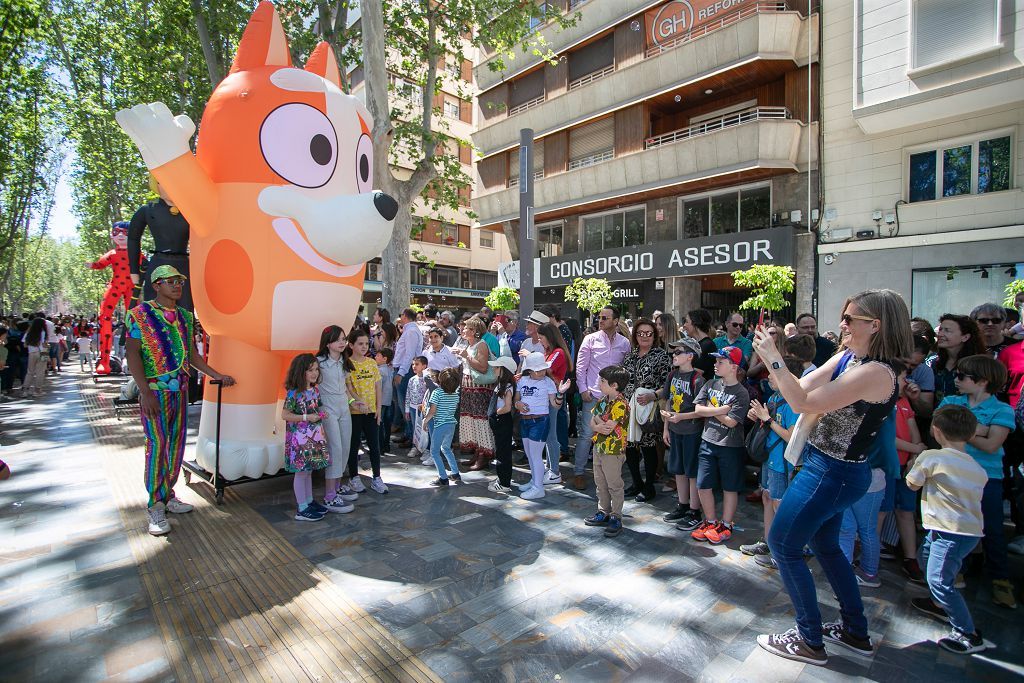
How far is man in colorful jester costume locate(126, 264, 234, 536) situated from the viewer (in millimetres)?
4438

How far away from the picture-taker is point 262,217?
4.97 m

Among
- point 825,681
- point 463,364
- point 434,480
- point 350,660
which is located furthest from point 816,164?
point 350,660

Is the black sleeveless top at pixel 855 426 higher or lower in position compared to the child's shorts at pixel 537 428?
higher

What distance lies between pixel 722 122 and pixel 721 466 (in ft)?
45.2

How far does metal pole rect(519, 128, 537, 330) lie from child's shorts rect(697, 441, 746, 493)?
3021 millimetres

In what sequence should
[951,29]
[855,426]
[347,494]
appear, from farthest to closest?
[951,29] → [347,494] → [855,426]

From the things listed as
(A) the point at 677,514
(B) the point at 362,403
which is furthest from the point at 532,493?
(B) the point at 362,403

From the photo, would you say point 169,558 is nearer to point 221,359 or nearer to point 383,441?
point 221,359

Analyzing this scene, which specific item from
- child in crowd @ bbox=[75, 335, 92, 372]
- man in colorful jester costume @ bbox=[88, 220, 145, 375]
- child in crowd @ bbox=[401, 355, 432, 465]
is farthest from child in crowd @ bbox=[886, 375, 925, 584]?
child in crowd @ bbox=[75, 335, 92, 372]

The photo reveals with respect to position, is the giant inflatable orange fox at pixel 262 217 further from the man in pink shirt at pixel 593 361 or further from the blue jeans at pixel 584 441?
the blue jeans at pixel 584 441

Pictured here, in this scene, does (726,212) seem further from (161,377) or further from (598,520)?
(161,377)

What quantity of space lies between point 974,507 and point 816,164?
531 inches

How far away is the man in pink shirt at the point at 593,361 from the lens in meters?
6.04

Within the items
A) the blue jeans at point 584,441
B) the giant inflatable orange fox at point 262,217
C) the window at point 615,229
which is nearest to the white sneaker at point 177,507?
the giant inflatable orange fox at point 262,217
